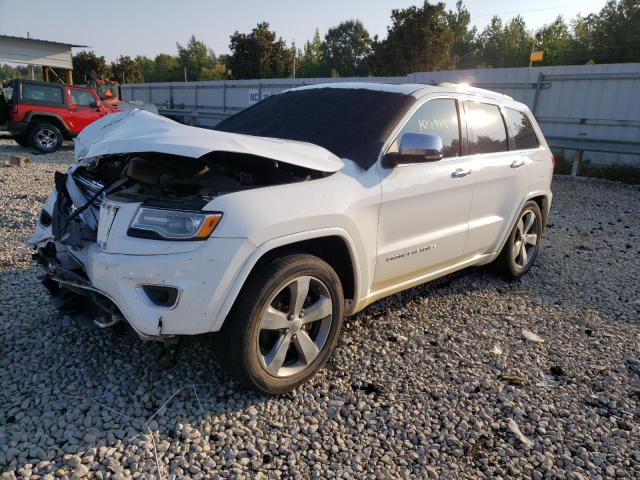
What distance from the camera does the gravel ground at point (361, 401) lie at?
2.26 meters

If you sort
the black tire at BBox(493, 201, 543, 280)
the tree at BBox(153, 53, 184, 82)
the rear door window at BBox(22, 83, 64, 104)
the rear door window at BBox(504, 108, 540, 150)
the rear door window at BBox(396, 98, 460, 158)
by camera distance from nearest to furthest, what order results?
the rear door window at BBox(396, 98, 460, 158), the rear door window at BBox(504, 108, 540, 150), the black tire at BBox(493, 201, 543, 280), the rear door window at BBox(22, 83, 64, 104), the tree at BBox(153, 53, 184, 82)

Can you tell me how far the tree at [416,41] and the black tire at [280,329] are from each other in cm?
3090

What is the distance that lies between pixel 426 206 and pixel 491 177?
3.24 ft

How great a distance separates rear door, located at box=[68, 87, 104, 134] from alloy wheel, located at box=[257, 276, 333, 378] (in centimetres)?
1206

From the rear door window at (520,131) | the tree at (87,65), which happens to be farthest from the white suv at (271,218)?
the tree at (87,65)

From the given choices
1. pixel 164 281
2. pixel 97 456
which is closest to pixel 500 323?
pixel 164 281

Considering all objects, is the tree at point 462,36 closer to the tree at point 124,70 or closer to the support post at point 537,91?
the tree at point 124,70

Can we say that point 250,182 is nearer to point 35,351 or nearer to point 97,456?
point 97,456

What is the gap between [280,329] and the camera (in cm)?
262

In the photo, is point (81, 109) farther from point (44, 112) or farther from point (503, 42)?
point (503, 42)

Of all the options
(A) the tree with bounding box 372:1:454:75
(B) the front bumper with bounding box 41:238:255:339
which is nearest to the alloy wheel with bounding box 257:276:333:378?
(B) the front bumper with bounding box 41:238:255:339

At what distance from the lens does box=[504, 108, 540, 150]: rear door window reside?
14.4 ft

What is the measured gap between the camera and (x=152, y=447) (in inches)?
89.3

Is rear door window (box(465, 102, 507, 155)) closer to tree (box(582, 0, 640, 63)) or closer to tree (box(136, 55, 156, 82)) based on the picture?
tree (box(582, 0, 640, 63))
